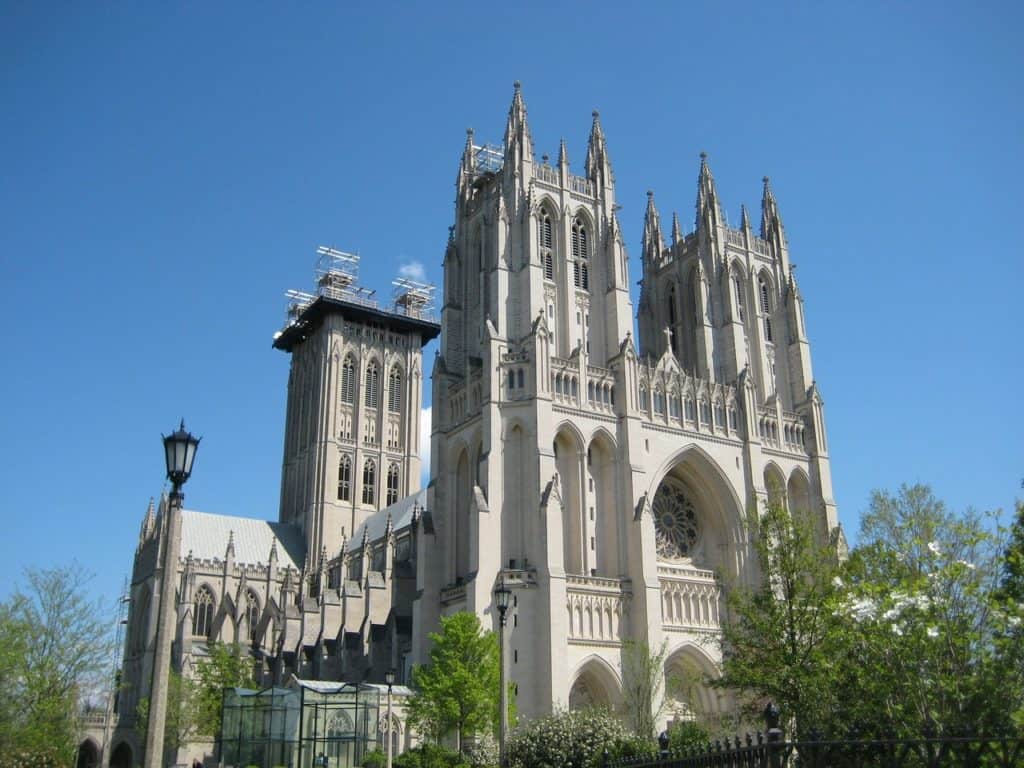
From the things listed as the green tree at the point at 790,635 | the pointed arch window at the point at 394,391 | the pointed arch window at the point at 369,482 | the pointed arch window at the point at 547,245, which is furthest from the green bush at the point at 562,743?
the pointed arch window at the point at 394,391

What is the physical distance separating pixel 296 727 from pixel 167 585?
25145mm

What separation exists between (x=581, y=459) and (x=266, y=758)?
19.6 metres

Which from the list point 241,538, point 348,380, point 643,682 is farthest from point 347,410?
point 643,682

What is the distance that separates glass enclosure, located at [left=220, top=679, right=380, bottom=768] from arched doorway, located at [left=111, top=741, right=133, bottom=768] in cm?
3445

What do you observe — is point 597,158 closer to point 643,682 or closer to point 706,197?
point 706,197

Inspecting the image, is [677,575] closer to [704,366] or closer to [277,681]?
[704,366]

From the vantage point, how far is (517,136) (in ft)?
177

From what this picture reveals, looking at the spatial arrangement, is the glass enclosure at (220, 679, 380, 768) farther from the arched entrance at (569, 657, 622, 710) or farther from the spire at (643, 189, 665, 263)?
the spire at (643, 189, 665, 263)

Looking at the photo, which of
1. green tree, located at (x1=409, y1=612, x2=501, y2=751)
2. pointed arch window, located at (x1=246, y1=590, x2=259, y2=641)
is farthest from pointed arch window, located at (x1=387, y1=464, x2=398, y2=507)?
green tree, located at (x1=409, y1=612, x2=501, y2=751)

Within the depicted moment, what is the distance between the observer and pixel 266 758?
37312 millimetres

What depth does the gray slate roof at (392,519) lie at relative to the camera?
72750mm

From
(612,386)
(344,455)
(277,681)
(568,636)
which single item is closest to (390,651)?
(277,681)

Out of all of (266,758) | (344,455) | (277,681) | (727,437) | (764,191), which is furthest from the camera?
(344,455)

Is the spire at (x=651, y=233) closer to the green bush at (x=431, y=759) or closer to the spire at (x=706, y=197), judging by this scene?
the spire at (x=706, y=197)
